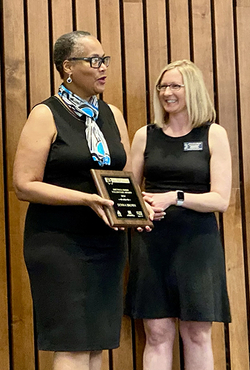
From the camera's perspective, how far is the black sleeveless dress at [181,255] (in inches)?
112

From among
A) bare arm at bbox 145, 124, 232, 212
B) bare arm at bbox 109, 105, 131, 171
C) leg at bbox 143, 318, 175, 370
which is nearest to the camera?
bare arm at bbox 109, 105, 131, 171

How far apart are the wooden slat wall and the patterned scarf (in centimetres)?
74

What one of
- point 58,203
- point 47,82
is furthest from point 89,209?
point 47,82

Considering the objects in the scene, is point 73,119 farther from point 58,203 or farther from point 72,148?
point 58,203

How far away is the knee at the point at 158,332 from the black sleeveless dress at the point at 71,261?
0.53 metres

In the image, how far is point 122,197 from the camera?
7.55 ft

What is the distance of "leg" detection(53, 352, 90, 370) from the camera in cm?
230

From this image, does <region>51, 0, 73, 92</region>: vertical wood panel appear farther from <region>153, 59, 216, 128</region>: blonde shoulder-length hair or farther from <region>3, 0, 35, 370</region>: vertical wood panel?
<region>153, 59, 216, 128</region>: blonde shoulder-length hair

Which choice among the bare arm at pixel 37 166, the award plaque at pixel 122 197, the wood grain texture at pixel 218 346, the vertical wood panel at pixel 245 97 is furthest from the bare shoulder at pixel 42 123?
the wood grain texture at pixel 218 346

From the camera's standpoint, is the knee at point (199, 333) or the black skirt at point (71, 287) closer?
the black skirt at point (71, 287)

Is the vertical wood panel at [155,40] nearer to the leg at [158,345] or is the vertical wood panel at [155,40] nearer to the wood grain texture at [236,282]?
the wood grain texture at [236,282]

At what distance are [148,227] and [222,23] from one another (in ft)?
5.22

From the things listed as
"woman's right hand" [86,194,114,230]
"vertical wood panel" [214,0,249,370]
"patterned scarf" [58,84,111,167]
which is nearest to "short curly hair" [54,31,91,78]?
"patterned scarf" [58,84,111,167]

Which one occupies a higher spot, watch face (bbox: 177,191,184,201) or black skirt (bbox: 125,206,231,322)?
watch face (bbox: 177,191,184,201)
